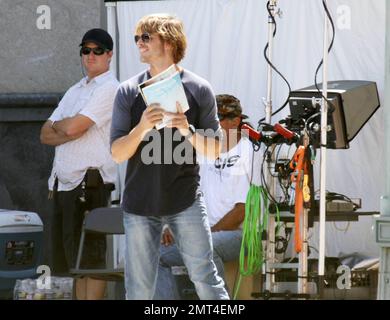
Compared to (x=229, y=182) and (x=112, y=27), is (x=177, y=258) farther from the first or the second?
(x=112, y=27)

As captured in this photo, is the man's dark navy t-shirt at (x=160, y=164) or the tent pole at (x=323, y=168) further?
the tent pole at (x=323, y=168)

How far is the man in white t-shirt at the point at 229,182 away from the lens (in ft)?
28.1

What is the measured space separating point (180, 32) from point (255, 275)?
2304mm

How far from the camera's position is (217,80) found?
941cm

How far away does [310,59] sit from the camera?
9.22 metres

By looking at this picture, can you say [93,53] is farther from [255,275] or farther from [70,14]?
[255,275]

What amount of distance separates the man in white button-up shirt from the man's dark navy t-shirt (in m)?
2.03

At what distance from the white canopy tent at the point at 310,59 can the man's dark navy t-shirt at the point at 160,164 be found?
91.5 inches

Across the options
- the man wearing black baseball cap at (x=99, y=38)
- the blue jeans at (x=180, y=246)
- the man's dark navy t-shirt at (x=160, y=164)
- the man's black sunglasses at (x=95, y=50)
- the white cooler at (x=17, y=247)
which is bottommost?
the white cooler at (x=17, y=247)

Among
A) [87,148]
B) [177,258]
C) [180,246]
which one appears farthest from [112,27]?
[180,246]

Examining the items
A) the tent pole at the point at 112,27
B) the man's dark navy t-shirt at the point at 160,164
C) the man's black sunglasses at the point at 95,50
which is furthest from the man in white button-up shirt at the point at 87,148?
the man's dark navy t-shirt at the point at 160,164

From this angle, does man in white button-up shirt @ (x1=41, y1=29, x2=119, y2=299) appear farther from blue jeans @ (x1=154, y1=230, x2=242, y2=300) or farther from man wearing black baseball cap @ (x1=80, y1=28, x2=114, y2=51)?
blue jeans @ (x1=154, y1=230, x2=242, y2=300)

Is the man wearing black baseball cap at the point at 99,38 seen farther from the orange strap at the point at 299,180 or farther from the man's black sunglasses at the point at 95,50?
the orange strap at the point at 299,180
